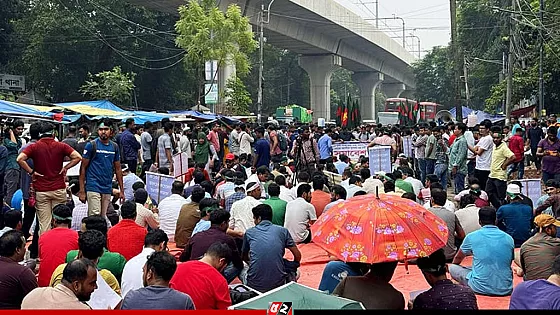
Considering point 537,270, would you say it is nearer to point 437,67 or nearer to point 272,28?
point 272,28

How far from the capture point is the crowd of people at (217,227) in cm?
482

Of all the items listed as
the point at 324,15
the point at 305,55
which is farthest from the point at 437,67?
the point at 324,15

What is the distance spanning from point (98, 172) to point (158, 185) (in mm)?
2826

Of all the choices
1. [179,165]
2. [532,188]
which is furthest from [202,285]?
[179,165]

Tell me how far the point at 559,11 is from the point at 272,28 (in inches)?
642

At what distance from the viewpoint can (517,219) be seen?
958 cm

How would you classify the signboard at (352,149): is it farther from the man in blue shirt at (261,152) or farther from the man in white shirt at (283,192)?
the man in white shirt at (283,192)

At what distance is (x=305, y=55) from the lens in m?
54.7

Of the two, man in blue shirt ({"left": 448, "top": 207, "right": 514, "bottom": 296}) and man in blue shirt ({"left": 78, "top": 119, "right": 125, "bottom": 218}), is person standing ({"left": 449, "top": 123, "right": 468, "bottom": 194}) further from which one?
man in blue shirt ({"left": 78, "top": 119, "right": 125, "bottom": 218})

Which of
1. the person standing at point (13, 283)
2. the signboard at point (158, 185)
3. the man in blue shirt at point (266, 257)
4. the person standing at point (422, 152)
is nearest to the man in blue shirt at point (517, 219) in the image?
the man in blue shirt at point (266, 257)

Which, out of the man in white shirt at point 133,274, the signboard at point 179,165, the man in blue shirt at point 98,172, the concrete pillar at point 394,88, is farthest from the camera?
the concrete pillar at point 394,88

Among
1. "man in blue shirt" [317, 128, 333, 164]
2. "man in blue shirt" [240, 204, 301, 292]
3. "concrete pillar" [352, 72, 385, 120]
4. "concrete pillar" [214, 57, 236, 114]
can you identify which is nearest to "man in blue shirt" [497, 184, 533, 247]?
"man in blue shirt" [240, 204, 301, 292]

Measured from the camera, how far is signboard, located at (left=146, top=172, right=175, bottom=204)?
480 inches

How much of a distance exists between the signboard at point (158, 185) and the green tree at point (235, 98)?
20805 millimetres
